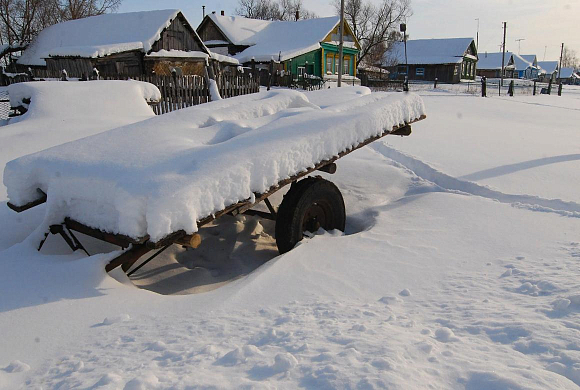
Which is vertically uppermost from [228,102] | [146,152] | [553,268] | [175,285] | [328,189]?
[228,102]

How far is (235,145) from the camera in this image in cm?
351

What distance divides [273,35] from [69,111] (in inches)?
1316

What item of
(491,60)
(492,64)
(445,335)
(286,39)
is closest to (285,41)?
(286,39)

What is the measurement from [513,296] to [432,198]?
267 centimetres

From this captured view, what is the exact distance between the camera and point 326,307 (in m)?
2.86

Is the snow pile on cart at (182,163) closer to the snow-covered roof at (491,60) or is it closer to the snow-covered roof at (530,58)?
the snow-covered roof at (491,60)

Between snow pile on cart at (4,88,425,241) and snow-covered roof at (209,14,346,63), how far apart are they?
30897mm

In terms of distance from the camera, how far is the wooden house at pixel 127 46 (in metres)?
20.4

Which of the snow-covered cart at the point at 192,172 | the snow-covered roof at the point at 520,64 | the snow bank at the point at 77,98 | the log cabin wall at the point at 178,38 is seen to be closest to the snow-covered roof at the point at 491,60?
the snow-covered roof at the point at 520,64

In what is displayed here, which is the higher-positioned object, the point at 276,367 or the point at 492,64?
the point at 492,64

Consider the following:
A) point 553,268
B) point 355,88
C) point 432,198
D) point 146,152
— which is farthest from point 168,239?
point 355,88

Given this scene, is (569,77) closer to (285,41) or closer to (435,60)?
(435,60)

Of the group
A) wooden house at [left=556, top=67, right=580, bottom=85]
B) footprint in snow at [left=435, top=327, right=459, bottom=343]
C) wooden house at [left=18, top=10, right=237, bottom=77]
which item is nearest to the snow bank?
footprint in snow at [left=435, top=327, right=459, bottom=343]

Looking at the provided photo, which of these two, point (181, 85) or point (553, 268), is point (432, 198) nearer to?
point (553, 268)
